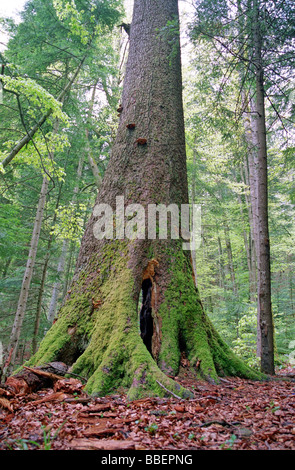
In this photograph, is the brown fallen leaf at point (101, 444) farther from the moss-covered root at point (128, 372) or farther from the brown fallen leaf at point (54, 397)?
the brown fallen leaf at point (54, 397)

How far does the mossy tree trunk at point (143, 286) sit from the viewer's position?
2.89 metres

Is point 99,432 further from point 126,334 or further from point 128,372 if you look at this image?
point 126,334

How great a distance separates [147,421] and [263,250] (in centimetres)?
311

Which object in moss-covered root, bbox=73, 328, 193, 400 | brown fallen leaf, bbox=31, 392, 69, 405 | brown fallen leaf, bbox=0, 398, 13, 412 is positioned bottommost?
brown fallen leaf, bbox=31, 392, 69, 405

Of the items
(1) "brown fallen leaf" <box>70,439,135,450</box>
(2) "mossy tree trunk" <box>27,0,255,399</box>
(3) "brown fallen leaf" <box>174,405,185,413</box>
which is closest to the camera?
(1) "brown fallen leaf" <box>70,439,135,450</box>

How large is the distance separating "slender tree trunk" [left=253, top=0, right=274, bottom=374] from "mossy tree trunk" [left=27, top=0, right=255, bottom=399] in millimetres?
709

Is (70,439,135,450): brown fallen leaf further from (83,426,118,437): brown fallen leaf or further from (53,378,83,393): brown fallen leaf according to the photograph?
(53,378,83,393): brown fallen leaf

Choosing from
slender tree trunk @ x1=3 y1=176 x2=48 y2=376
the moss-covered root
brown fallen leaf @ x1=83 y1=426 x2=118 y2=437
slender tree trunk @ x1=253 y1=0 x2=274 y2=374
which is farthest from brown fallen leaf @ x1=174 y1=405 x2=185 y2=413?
slender tree trunk @ x1=3 y1=176 x2=48 y2=376

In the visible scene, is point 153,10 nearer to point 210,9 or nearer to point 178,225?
point 210,9

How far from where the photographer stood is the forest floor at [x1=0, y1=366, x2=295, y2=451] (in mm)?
1679

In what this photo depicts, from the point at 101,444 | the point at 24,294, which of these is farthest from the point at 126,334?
the point at 24,294

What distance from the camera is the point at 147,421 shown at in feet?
6.56

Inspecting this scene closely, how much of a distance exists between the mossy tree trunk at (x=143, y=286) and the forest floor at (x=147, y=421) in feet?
0.81
